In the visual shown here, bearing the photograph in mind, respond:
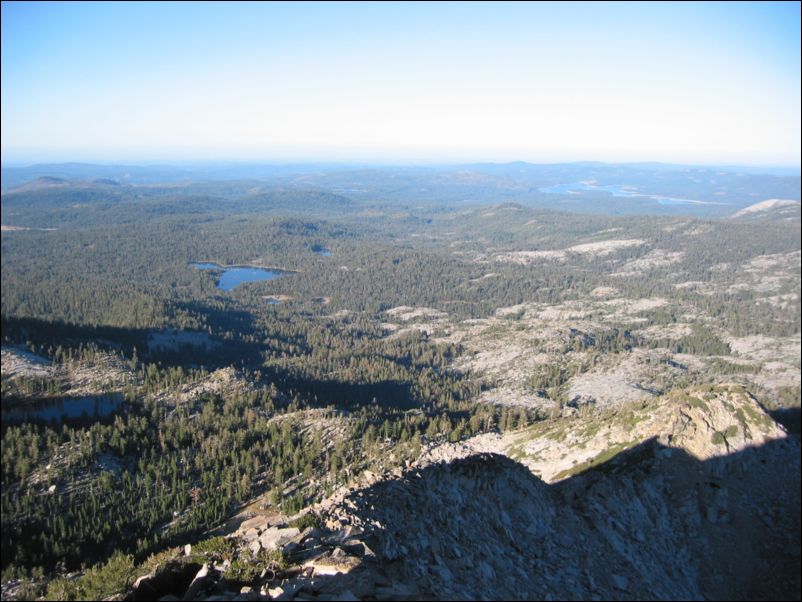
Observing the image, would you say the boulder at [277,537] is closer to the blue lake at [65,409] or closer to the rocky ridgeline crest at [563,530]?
the rocky ridgeline crest at [563,530]

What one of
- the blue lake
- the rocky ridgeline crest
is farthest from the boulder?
the blue lake

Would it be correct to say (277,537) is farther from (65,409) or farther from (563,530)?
(65,409)

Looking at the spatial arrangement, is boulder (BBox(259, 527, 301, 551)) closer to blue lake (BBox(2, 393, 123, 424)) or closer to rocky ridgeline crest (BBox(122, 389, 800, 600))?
rocky ridgeline crest (BBox(122, 389, 800, 600))

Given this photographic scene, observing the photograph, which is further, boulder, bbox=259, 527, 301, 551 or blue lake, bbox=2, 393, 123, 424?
blue lake, bbox=2, 393, 123, 424

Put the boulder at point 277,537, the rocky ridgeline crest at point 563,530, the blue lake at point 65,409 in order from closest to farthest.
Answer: the rocky ridgeline crest at point 563,530 < the boulder at point 277,537 < the blue lake at point 65,409

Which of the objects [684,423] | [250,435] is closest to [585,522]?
[684,423]

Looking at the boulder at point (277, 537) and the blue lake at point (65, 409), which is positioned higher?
the boulder at point (277, 537)

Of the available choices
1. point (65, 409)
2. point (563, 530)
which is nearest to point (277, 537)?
point (563, 530)

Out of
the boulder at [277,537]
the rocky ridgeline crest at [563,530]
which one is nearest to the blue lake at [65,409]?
Result: the rocky ridgeline crest at [563,530]

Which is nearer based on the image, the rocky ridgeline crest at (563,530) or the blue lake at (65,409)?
the rocky ridgeline crest at (563,530)
